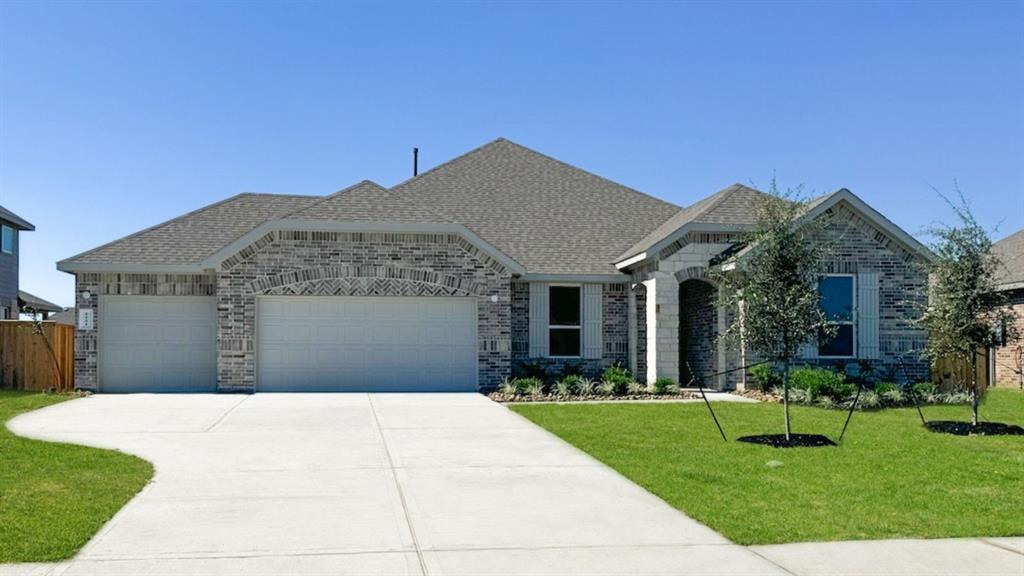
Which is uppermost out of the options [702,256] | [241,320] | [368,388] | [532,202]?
[532,202]

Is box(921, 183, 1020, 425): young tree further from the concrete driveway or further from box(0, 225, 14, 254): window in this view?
box(0, 225, 14, 254): window

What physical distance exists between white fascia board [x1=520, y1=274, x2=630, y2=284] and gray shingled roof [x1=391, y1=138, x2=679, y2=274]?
0.17 m

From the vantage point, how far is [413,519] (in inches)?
310

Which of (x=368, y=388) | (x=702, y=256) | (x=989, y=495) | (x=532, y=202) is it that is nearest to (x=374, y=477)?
(x=989, y=495)

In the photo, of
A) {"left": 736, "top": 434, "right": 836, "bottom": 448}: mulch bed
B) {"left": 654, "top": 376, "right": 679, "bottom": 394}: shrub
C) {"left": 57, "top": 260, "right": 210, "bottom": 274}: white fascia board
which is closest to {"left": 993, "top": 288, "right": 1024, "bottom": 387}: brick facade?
{"left": 654, "top": 376, "right": 679, "bottom": 394}: shrub

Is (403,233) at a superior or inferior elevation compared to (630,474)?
superior

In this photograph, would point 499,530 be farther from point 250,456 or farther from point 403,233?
point 403,233

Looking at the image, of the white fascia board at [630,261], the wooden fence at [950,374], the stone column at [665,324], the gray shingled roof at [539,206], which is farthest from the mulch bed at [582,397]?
the wooden fence at [950,374]

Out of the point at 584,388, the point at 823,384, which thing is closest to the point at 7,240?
the point at 584,388

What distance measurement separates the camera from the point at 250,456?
37.7 ft

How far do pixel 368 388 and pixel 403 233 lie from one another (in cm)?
376

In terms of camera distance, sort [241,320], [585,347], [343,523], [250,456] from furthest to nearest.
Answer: [585,347], [241,320], [250,456], [343,523]

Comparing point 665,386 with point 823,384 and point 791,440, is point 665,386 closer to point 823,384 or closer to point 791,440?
point 823,384

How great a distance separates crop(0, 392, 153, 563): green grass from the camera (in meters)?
6.94
